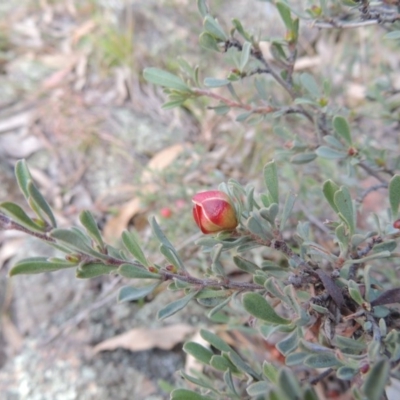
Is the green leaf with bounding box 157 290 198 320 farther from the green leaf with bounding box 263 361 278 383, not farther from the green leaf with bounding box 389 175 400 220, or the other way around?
the green leaf with bounding box 389 175 400 220

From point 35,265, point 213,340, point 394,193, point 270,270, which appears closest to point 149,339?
point 213,340

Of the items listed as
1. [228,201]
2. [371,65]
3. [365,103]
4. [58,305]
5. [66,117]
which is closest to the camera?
[228,201]

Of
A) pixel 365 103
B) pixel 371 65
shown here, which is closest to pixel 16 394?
pixel 365 103

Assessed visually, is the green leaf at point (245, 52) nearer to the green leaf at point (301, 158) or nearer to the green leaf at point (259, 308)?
the green leaf at point (301, 158)

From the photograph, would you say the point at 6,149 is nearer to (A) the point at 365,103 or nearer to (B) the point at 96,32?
(B) the point at 96,32

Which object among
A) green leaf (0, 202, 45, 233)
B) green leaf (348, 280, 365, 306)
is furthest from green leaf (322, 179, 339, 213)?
green leaf (0, 202, 45, 233)

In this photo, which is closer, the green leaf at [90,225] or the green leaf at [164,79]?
the green leaf at [90,225]

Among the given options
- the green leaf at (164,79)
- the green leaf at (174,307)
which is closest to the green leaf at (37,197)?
the green leaf at (174,307)
